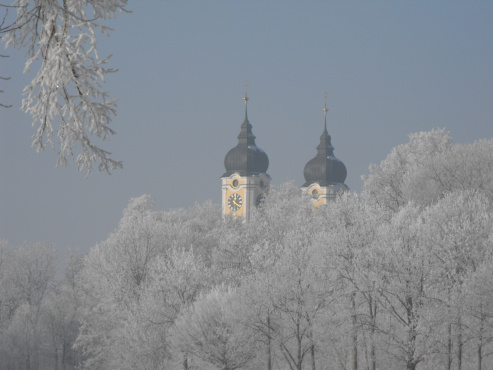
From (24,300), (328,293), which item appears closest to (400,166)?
(328,293)

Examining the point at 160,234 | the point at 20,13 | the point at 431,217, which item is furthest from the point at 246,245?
the point at 20,13

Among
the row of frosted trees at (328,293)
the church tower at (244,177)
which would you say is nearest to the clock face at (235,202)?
the church tower at (244,177)

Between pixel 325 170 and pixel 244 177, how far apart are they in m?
13.0

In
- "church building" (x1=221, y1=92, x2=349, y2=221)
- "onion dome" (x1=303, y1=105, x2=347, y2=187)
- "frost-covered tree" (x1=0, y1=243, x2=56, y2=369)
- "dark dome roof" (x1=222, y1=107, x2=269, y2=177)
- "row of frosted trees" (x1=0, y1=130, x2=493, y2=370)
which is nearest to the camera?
"row of frosted trees" (x1=0, y1=130, x2=493, y2=370)

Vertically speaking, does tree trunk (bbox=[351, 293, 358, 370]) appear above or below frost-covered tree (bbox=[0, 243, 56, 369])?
below

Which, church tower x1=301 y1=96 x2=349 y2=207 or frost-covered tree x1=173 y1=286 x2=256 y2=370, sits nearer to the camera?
frost-covered tree x1=173 y1=286 x2=256 y2=370

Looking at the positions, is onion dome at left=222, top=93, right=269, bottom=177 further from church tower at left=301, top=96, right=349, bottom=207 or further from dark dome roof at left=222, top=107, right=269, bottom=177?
church tower at left=301, top=96, right=349, bottom=207

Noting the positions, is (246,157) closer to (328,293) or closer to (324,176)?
(324,176)

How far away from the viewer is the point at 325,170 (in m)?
126

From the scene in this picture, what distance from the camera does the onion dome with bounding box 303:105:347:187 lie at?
12574 cm

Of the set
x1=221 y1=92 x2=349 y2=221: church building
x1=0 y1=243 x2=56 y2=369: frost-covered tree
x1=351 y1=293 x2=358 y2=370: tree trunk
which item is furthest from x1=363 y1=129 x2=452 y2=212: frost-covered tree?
x1=221 y1=92 x2=349 y2=221: church building

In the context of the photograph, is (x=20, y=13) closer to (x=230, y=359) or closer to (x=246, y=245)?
(x=230, y=359)

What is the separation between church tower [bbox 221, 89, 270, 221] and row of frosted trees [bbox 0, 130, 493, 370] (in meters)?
61.8

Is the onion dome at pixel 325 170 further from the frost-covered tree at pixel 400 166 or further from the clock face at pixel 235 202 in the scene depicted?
the frost-covered tree at pixel 400 166
